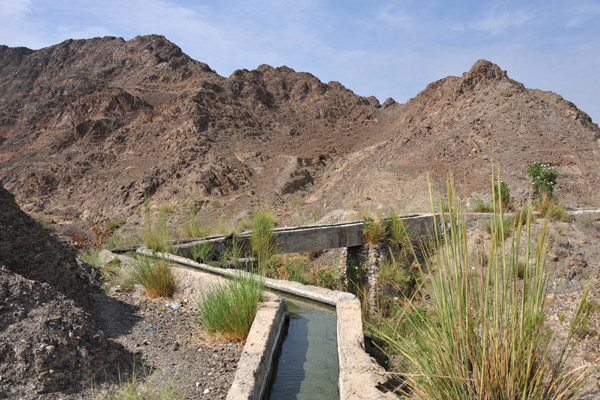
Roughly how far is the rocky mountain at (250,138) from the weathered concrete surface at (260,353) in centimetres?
931

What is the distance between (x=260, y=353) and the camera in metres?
3.59

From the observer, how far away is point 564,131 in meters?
20.5

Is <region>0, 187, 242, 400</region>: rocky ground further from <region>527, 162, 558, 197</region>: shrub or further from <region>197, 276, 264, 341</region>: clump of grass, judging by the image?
<region>527, 162, 558, 197</region>: shrub

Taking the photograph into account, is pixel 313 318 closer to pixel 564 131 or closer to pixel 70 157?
pixel 564 131

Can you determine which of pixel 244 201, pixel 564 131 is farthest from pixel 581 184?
pixel 244 201

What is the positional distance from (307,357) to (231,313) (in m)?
0.86

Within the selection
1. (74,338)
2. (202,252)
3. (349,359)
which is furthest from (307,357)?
(202,252)

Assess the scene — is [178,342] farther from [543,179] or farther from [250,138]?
[250,138]

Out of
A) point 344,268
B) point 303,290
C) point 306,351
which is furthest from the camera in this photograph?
point 344,268

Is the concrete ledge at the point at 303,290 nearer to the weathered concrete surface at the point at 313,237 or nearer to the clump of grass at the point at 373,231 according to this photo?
the weathered concrete surface at the point at 313,237

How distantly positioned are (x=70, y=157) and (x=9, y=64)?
2752 centimetres

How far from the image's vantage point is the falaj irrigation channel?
10.7 ft

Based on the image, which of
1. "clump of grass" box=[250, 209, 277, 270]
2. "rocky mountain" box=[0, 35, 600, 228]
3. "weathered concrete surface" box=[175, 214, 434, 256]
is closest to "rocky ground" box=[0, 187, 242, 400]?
"clump of grass" box=[250, 209, 277, 270]

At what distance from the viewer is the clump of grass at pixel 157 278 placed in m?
5.34
